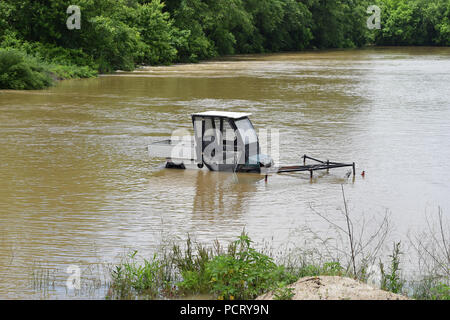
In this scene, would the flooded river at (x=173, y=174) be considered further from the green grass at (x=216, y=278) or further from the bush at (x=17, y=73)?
the bush at (x=17, y=73)

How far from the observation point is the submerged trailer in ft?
56.4

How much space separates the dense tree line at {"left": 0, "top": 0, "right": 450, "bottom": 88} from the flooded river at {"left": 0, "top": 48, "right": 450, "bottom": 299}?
887 cm

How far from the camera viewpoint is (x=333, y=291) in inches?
276

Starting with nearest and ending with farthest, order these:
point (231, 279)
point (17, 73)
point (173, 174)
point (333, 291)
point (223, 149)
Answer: point (333, 291)
point (231, 279)
point (223, 149)
point (173, 174)
point (17, 73)

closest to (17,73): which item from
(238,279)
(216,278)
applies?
(216,278)

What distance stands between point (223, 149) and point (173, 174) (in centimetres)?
150

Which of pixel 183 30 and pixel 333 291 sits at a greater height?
pixel 183 30

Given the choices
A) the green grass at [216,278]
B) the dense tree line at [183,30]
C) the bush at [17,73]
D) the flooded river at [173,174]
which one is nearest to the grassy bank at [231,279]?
the green grass at [216,278]

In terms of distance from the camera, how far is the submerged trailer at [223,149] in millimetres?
17188

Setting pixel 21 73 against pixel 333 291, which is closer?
pixel 333 291

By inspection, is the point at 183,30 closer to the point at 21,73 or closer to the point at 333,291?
the point at 21,73

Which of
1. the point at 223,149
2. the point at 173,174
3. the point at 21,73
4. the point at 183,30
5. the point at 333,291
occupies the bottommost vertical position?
the point at 173,174

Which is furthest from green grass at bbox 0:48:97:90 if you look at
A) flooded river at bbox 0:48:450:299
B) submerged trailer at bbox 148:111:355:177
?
submerged trailer at bbox 148:111:355:177

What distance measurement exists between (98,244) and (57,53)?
38.9 m
